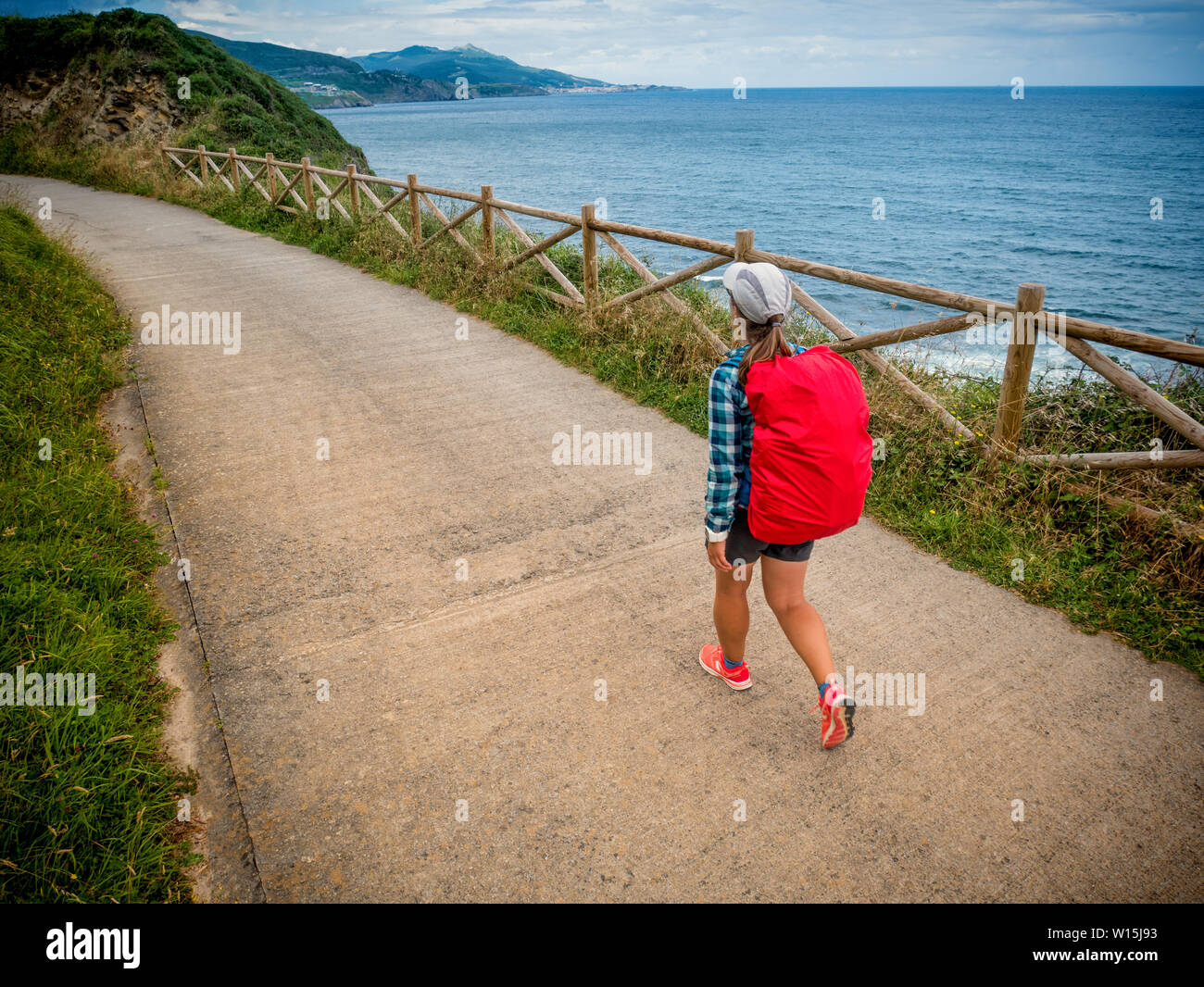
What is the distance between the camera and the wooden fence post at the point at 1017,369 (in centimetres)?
451

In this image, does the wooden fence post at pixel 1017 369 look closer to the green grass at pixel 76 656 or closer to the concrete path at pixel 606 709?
the concrete path at pixel 606 709

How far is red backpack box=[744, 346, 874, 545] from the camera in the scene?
8.35 feet

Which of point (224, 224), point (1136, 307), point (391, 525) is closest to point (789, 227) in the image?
point (1136, 307)

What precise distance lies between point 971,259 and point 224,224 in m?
26.9

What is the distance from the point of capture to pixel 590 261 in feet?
28.0

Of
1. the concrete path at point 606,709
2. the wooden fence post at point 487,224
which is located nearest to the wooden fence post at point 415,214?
the wooden fence post at point 487,224

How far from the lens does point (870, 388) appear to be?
5.82 m

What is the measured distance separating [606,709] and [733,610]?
2.36 feet

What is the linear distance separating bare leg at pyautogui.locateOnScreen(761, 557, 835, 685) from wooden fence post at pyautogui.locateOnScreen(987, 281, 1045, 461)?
2.54 m

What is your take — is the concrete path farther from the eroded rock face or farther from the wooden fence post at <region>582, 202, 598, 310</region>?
the eroded rock face

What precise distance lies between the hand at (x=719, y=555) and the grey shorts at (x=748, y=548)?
1.5 inches

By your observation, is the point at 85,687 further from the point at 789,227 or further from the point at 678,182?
the point at 678,182

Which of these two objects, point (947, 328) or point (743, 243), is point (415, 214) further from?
point (947, 328)

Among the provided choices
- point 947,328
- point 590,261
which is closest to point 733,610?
point 947,328
